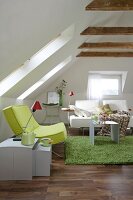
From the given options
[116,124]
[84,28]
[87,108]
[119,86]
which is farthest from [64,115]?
[84,28]

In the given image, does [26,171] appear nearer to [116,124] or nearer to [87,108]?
[116,124]

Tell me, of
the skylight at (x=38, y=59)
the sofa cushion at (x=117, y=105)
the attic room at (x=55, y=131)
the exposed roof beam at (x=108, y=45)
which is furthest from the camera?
the sofa cushion at (x=117, y=105)

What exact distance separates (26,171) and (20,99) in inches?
144

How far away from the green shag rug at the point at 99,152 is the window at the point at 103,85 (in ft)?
11.0

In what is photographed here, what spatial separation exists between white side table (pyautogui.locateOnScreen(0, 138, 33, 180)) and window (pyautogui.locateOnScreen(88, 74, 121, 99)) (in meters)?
5.53

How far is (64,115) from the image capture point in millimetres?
7820

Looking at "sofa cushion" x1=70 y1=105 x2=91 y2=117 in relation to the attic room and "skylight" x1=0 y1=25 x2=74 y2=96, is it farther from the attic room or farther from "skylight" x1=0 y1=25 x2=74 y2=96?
"skylight" x1=0 y1=25 x2=74 y2=96

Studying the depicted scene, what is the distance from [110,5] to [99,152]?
93.7 inches

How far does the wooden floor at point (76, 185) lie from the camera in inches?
82.4

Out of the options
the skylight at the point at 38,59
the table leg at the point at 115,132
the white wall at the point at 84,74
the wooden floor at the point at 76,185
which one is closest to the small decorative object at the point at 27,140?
the wooden floor at the point at 76,185

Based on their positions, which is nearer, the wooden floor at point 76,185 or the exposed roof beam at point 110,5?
the wooden floor at point 76,185

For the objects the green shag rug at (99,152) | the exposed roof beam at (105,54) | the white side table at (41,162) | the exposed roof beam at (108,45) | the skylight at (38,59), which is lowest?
the green shag rug at (99,152)

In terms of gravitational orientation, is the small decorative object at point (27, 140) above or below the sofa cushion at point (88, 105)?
below

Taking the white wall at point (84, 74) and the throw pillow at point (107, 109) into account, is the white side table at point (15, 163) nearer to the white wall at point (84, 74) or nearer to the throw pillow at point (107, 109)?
the throw pillow at point (107, 109)
